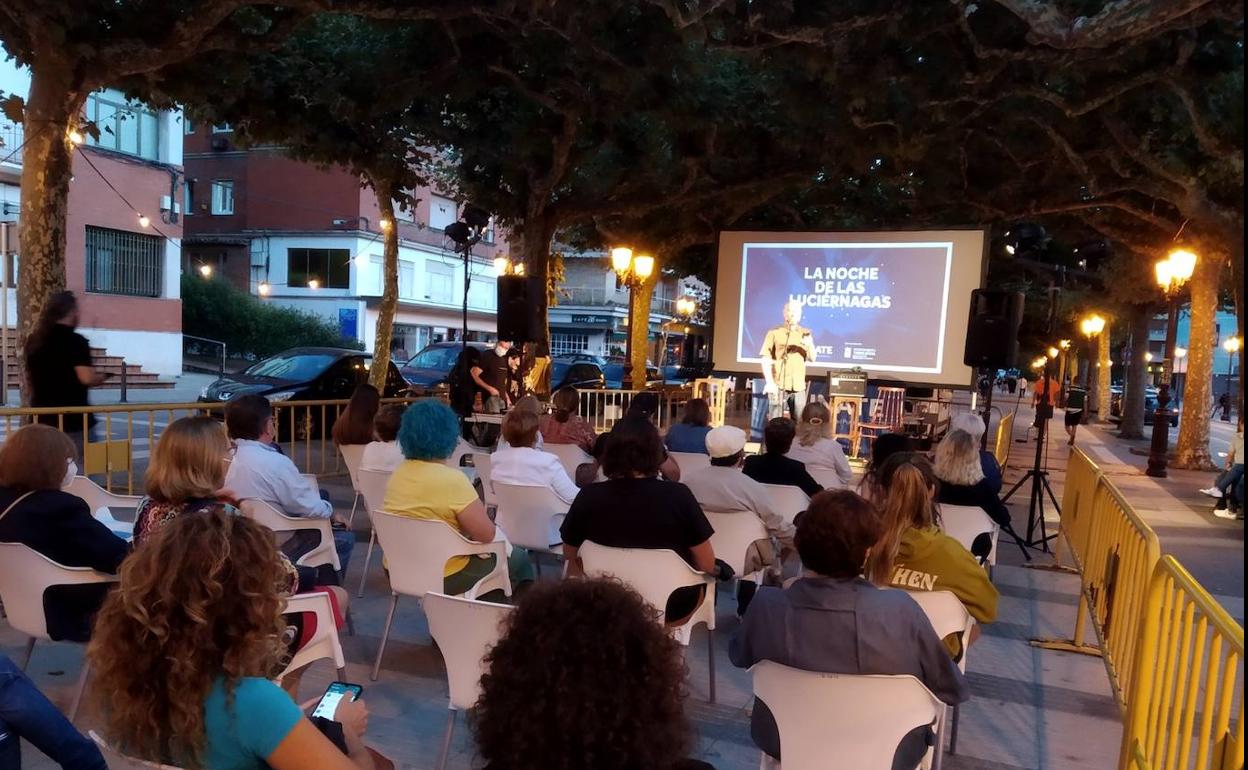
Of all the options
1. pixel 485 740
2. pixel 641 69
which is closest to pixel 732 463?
pixel 485 740

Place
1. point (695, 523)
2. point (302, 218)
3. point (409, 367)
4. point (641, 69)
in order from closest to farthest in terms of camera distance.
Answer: point (695, 523) → point (641, 69) → point (409, 367) → point (302, 218)

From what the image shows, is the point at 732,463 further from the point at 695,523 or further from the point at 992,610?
the point at 992,610

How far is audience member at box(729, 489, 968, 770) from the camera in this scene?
2.27 meters

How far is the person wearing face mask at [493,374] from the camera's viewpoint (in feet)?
33.3

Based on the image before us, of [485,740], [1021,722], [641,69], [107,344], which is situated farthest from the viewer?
[107,344]

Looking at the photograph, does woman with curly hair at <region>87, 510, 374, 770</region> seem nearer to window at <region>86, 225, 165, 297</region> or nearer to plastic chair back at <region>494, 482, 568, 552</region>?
plastic chair back at <region>494, 482, 568, 552</region>

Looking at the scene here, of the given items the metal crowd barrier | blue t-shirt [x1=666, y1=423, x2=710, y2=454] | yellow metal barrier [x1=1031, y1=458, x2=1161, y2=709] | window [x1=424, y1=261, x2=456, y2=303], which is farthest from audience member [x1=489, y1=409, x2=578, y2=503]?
window [x1=424, y1=261, x2=456, y2=303]

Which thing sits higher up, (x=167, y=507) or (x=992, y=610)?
(x=167, y=507)

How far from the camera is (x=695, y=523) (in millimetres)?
3404

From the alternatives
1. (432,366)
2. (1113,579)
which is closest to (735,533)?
(1113,579)

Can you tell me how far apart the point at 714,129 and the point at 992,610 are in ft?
26.9

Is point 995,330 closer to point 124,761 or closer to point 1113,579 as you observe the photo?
point 1113,579

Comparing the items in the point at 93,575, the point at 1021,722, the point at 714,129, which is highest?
the point at 714,129

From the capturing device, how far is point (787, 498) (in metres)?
4.67
